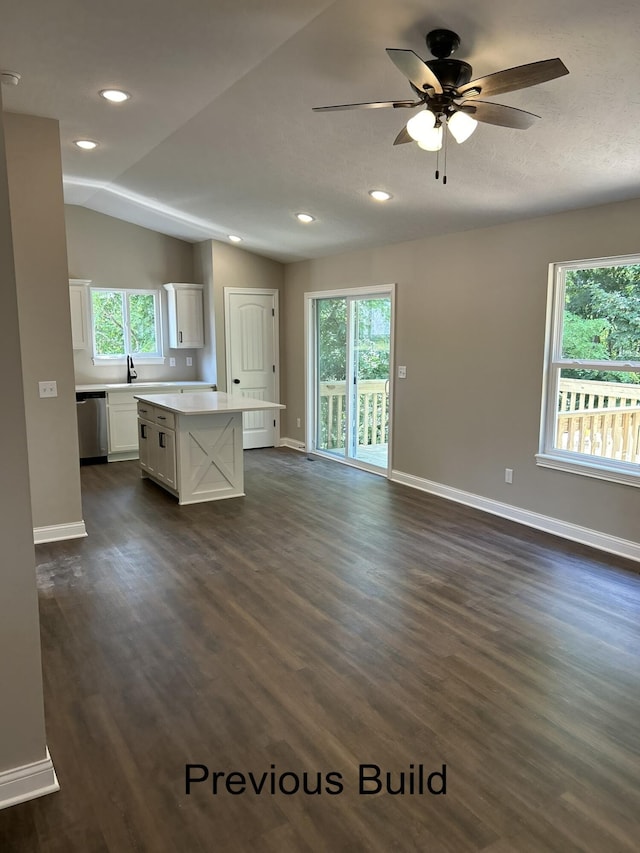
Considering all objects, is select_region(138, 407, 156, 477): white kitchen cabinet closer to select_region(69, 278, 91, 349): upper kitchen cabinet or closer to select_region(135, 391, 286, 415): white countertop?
select_region(135, 391, 286, 415): white countertop

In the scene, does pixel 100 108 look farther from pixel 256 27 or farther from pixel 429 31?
pixel 429 31

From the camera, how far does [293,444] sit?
26.2 ft

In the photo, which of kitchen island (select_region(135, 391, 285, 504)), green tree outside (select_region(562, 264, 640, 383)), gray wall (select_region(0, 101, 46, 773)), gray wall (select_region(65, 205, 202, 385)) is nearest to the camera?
gray wall (select_region(0, 101, 46, 773))

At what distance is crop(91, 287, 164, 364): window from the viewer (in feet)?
24.7

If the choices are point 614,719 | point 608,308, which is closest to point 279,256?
point 608,308

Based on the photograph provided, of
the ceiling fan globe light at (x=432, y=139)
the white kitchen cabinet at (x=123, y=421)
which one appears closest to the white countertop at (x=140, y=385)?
the white kitchen cabinet at (x=123, y=421)

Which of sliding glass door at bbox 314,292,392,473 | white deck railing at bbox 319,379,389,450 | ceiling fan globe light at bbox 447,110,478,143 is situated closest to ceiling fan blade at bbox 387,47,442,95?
ceiling fan globe light at bbox 447,110,478,143

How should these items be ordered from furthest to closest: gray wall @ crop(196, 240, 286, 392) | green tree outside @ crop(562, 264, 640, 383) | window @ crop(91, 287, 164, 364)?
window @ crop(91, 287, 164, 364)
gray wall @ crop(196, 240, 286, 392)
green tree outside @ crop(562, 264, 640, 383)

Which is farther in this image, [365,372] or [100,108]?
[365,372]

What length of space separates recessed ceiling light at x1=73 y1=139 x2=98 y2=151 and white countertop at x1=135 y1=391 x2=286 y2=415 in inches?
85.7

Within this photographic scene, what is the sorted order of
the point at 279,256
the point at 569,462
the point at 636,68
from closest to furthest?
the point at 636,68, the point at 569,462, the point at 279,256

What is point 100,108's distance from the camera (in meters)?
3.81

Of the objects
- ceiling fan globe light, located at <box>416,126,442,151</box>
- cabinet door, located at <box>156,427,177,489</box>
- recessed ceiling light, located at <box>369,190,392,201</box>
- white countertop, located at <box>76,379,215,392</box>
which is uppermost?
recessed ceiling light, located at <box>369,190,392,201</box>

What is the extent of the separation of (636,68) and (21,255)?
12.3ft
